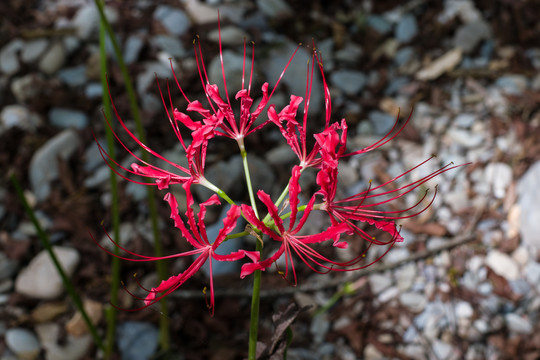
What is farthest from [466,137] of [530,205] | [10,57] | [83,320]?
[10,57]

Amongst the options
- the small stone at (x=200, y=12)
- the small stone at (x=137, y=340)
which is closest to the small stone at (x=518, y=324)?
the small stone at (x=137, y=340)

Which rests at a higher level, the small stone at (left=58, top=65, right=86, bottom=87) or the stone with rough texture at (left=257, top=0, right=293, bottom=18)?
the stone with rough texture at (left=257, top=0, right=293, bottom=18)

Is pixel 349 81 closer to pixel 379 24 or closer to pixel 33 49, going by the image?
pixel 379 24

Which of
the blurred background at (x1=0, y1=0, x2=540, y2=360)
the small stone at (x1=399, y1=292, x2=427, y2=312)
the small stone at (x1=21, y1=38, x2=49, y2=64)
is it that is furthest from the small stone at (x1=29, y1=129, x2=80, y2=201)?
the small stone at (x1=399, y1=292, x2=427, y2=312)

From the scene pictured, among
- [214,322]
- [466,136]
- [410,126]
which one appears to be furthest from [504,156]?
[214,322]

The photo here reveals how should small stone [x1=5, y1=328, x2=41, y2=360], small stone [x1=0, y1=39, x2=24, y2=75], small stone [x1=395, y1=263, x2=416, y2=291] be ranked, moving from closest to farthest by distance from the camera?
small stone [x1=5, y1=328, x2=41, y2=360]
small stone [x1=395, y1=263, x2=416, y2=291]
small stone [x1=0, y1=39, x2=24, y2=75]

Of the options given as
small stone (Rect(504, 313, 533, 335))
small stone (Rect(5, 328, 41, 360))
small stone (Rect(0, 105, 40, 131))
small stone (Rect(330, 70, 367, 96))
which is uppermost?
small stone (Rect(330, 70, 367, 96))

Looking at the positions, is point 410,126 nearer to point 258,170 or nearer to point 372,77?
point 372,77

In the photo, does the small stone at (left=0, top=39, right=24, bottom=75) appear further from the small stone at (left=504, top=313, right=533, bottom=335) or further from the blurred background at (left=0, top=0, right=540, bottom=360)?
the small stone at (left=504, top=313, right=533, bottom=335)
